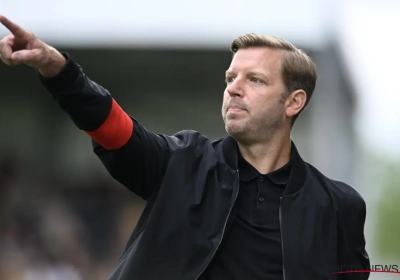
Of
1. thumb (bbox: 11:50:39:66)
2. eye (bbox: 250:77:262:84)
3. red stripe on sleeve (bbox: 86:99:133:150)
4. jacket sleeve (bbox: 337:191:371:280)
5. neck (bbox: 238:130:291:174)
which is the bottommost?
jacket sleeve (bbox: 337:191:371:280)

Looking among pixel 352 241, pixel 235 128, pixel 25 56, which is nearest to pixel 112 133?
pixel 25 56

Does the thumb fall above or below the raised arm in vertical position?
above

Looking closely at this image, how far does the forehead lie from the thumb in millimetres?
1064

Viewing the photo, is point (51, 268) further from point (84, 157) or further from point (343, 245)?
point (343, 245)

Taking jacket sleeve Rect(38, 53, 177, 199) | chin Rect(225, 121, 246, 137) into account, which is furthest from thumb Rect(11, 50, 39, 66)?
chin Rect(225, 121, 246, 137)

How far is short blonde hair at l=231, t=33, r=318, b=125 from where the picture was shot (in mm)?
3238

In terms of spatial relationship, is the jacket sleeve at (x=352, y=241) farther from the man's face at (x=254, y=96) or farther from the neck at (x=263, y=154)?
the man's face at (x=254, y=96)

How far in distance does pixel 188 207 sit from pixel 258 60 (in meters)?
0.72

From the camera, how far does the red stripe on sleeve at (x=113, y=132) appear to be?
263cm

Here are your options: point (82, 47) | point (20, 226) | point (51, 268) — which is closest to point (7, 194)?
point (20, 226)

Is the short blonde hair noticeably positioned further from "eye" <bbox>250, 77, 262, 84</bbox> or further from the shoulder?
the shoulder

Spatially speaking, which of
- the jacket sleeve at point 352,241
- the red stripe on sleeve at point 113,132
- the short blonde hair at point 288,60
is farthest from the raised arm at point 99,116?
the jacket sleeve at point 352,241

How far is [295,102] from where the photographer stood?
3354 mm

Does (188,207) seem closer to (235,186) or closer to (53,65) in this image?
(235,186)
